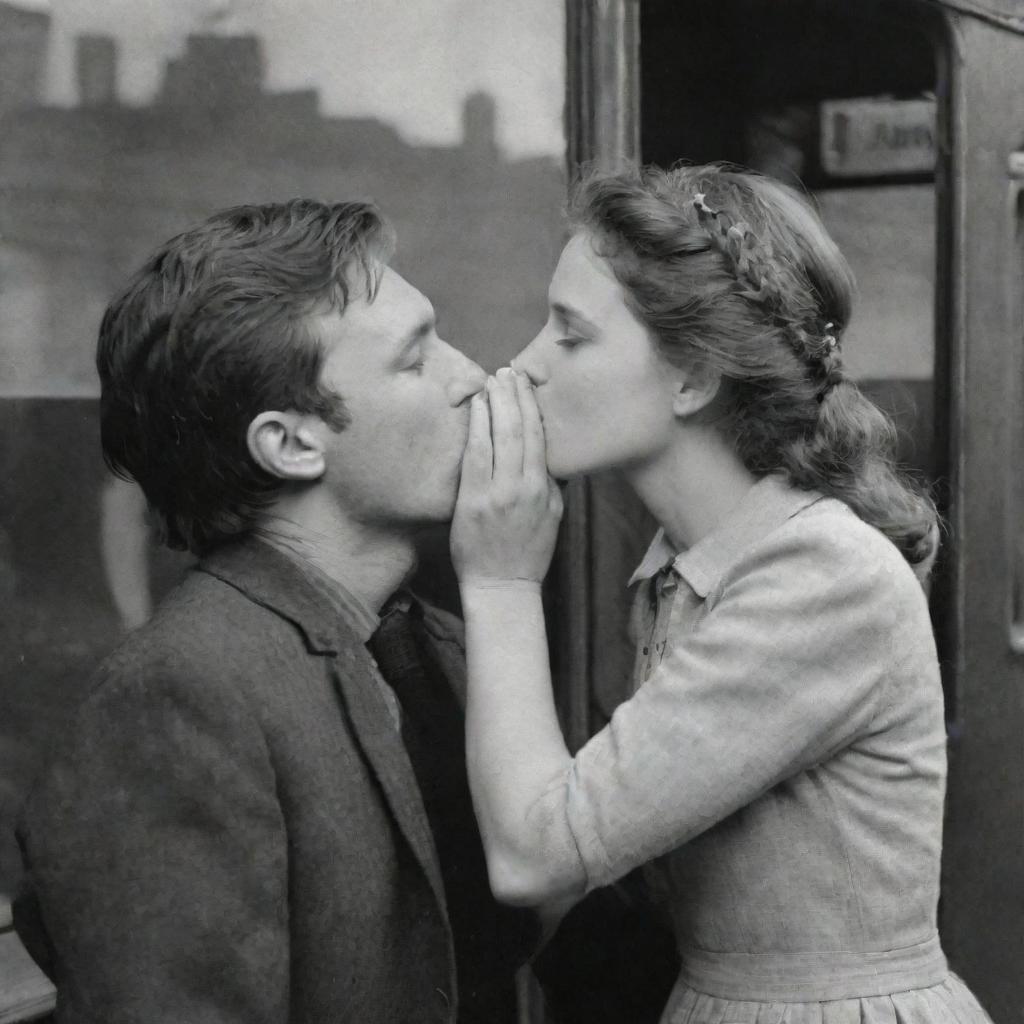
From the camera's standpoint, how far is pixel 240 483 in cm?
193

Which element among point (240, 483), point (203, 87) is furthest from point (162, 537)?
point (203, 87)

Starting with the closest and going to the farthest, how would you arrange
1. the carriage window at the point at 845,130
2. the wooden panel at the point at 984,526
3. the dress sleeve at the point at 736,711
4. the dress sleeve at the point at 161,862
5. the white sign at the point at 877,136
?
the dress sleeve at the point at 161,862, the dress sleeve at the point at 736,711, the wooden panel at the point at 984,526, the carriage window at the point at 845,130, the white sign at the point at 877,136

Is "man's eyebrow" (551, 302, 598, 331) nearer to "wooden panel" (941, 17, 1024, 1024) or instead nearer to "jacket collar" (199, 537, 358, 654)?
"jacket collar" (199, 537, 358, 654)

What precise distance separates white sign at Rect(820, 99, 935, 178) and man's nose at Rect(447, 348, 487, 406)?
205cm

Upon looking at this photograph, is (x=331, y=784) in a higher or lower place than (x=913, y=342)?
lower

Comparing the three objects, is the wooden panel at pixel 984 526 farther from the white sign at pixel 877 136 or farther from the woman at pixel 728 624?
→ the woman at pixel 728 624

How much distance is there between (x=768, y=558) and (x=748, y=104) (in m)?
2.16

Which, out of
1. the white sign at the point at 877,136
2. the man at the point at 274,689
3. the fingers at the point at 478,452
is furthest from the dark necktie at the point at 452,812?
the white sign at the point at 877,136

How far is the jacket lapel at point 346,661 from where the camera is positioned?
183 centimetres

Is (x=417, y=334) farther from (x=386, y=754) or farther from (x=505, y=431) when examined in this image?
(x=386, y=754)

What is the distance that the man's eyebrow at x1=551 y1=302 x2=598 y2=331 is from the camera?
6.74 feet

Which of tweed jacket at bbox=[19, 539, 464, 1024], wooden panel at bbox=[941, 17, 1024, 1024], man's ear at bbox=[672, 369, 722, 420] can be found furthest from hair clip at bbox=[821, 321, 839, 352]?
wooden panel at bbox=[941, 17, 1024, 1024]

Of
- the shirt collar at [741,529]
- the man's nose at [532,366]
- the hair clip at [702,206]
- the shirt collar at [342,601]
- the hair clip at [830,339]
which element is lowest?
the shirt collar at [342,601]

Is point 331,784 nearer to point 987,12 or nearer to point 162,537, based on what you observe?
point 162,537
